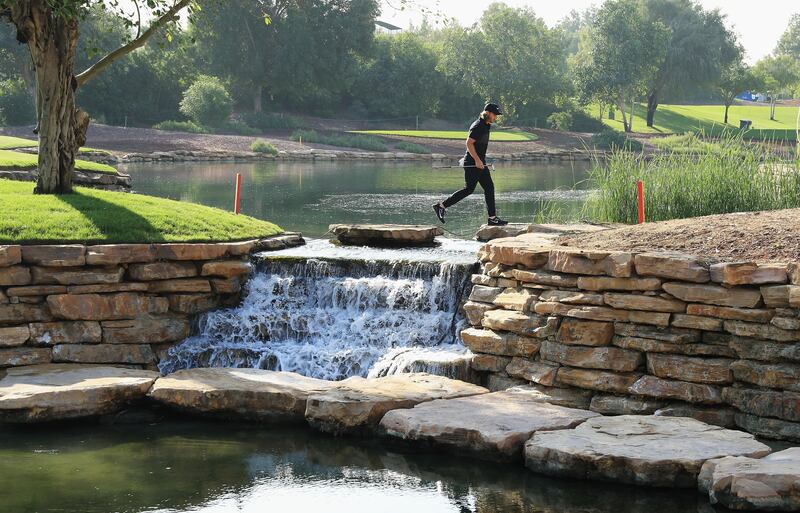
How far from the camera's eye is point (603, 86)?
5359cm

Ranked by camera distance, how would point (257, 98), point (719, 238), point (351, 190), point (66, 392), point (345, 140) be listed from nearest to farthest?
1. point (66, 392)
2. point (719, 238)
3. point (351, 190)
4. point (345, 140)
5. point (257, 98)

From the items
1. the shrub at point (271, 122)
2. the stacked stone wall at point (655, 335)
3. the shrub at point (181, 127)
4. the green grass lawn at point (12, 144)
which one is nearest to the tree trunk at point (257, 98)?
the shrub at point (271, 122)

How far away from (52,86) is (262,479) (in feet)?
22.3

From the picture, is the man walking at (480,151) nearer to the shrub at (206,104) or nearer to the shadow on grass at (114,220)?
the shadow on grass at (114,220)

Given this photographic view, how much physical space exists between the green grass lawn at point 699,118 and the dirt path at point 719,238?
153 feet

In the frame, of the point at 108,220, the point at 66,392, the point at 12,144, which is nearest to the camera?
the point at 66,392

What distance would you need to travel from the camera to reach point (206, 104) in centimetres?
4591

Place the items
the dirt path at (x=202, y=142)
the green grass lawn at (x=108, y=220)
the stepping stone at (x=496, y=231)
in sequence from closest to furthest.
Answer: the green grass lawn at (x=108, y=220) < the stepping stone at (x=496, y=231) < the dirt path at (x=202, y=142)

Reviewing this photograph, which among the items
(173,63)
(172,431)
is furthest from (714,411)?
(173,63)

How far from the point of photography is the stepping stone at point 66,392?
8.44 metres

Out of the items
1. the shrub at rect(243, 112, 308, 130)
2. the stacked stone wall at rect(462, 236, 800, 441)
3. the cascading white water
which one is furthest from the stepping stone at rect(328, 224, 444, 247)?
the shrub at rect(243, 112, 308, 130)

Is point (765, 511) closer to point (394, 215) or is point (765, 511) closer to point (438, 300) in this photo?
point (438, 300)

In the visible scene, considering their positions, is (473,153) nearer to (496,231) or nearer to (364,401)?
(496,231)

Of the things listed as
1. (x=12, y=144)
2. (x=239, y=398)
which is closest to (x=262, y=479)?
(x=239, y=398)
